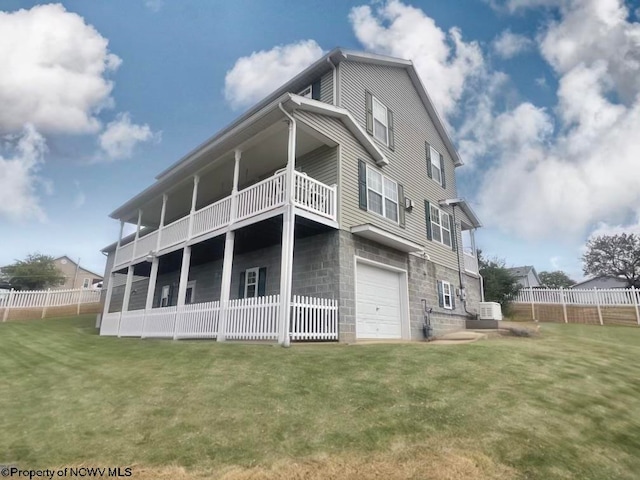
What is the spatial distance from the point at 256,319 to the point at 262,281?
340 centimetres

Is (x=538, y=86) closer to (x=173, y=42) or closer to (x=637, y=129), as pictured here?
(x=637, y=129)

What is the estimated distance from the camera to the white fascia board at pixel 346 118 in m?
10.2

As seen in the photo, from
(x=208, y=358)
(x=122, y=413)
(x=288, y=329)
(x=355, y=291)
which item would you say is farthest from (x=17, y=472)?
(x=355, y=291)

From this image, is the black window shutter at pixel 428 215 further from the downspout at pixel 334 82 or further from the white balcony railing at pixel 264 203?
the white balcony railing at pixel 264 203

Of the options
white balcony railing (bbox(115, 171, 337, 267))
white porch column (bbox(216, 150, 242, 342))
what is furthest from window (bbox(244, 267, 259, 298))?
white balcony railing (bbox(115, 171, 337, 267))

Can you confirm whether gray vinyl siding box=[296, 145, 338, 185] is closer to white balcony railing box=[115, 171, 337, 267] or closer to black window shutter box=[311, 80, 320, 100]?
white balcony railing box=[115, 171, 337, 267]

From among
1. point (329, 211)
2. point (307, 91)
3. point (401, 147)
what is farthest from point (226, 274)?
point (401, 147)

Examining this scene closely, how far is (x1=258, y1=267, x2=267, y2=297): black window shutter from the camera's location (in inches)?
495

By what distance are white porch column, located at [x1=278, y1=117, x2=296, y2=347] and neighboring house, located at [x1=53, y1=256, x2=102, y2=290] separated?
54.7 metres

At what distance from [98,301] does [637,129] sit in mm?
34249

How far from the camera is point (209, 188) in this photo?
15.8 metres

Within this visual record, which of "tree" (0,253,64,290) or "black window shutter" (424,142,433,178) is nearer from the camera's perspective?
"black window shutter" (424,142,433,178)

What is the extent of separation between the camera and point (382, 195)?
13336 millimetres

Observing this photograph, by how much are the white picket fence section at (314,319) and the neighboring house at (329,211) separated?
0.26 m
